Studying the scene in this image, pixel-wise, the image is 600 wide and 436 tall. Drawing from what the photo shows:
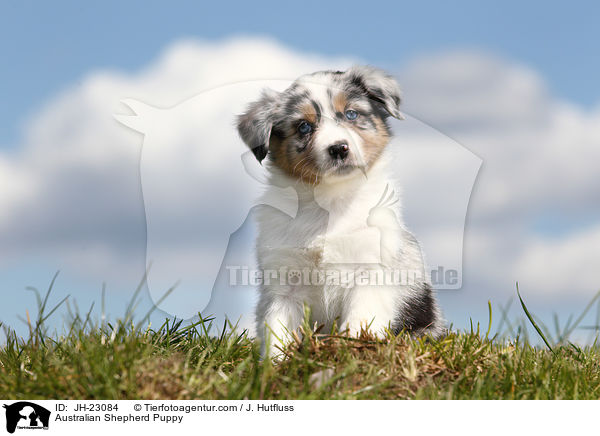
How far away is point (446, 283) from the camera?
4730mm

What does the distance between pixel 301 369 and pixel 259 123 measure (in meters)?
1.77

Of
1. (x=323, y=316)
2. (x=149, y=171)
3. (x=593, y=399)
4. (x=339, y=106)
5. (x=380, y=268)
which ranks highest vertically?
(x=339, y=106)

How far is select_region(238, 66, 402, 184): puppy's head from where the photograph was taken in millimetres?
4477

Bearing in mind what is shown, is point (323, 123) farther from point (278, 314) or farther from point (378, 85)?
point (278, 314)

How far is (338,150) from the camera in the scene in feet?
14.4

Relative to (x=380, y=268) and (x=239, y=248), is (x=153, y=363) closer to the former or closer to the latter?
(x=239, y=248)

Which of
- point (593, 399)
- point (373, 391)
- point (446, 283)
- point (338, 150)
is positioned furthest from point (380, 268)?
point (593, 399)

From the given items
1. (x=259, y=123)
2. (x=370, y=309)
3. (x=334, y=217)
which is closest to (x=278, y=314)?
(x=370, y=309)

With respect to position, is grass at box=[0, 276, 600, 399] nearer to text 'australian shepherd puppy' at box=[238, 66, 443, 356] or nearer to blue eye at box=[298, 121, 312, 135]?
text 'australian shepherd puppy' at box=[238, 66, 443, 356]

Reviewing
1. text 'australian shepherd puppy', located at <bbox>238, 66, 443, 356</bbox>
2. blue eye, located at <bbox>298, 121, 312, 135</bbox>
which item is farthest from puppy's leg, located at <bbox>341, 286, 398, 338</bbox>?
blue eye, located at <bbox>298, 121, 312, 135</bbox>

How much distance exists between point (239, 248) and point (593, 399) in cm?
238

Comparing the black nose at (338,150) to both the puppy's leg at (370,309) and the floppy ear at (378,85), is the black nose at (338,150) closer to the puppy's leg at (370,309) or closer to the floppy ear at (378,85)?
the floppy ear at (378,85)
